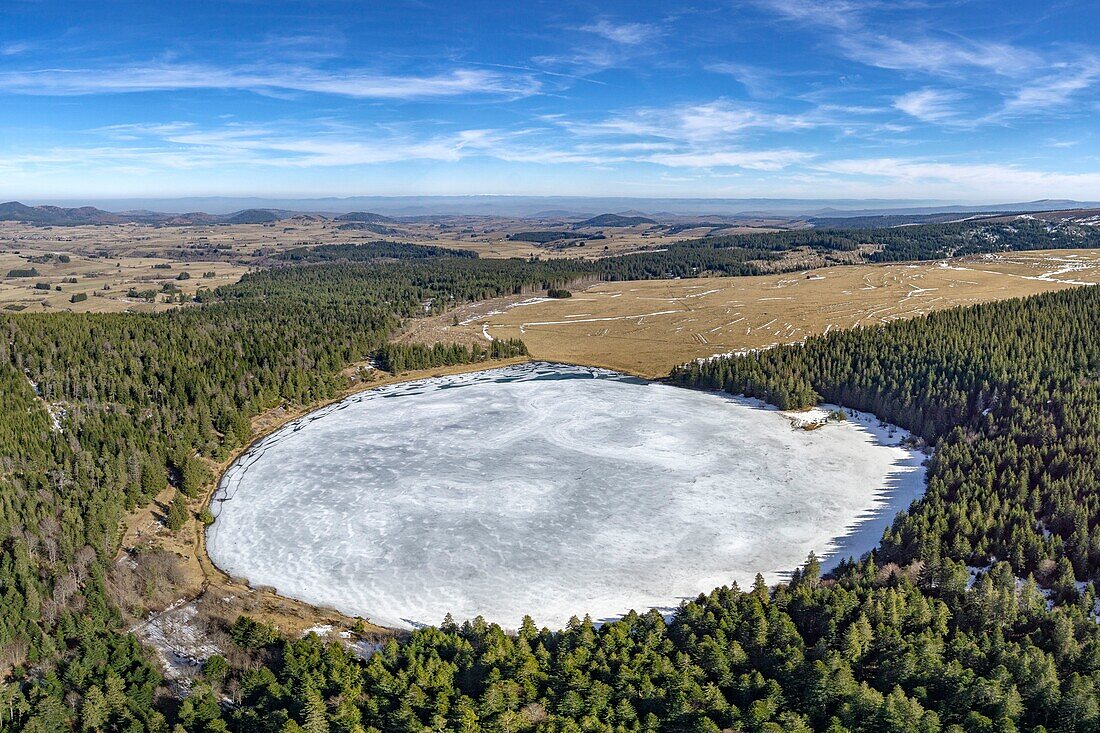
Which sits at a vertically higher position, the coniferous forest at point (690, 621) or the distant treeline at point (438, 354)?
the distant treeline at point (438, 354)

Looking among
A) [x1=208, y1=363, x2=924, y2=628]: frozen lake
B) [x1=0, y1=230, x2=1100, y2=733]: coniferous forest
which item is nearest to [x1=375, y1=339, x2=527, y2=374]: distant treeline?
[x1=208, y1=363, x2=924, y2=628]: frozen lake

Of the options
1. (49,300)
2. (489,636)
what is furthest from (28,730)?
(49,300)

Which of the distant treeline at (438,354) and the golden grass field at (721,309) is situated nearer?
the distant treeline at (438,354)

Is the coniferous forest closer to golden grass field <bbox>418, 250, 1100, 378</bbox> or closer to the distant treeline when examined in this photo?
the distant treeline

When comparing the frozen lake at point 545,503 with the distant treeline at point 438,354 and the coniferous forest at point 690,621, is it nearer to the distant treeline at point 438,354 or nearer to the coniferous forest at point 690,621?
the coniferous forest at point 690,621

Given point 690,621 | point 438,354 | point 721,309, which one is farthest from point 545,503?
point 721,309

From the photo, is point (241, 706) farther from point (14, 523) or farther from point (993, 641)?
point (993, 641)

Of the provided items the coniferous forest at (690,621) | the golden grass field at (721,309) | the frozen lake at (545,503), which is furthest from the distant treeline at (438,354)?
the coniferous forest at (690,621)

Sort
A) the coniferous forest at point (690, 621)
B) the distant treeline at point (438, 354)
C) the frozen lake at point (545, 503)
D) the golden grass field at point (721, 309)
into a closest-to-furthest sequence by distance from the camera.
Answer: the coniferous forest at point (690, 621)
the frozen lake at point (545, 503)
the distant treeline at point (438, 354)
the golden grass field at point (721, 309)
